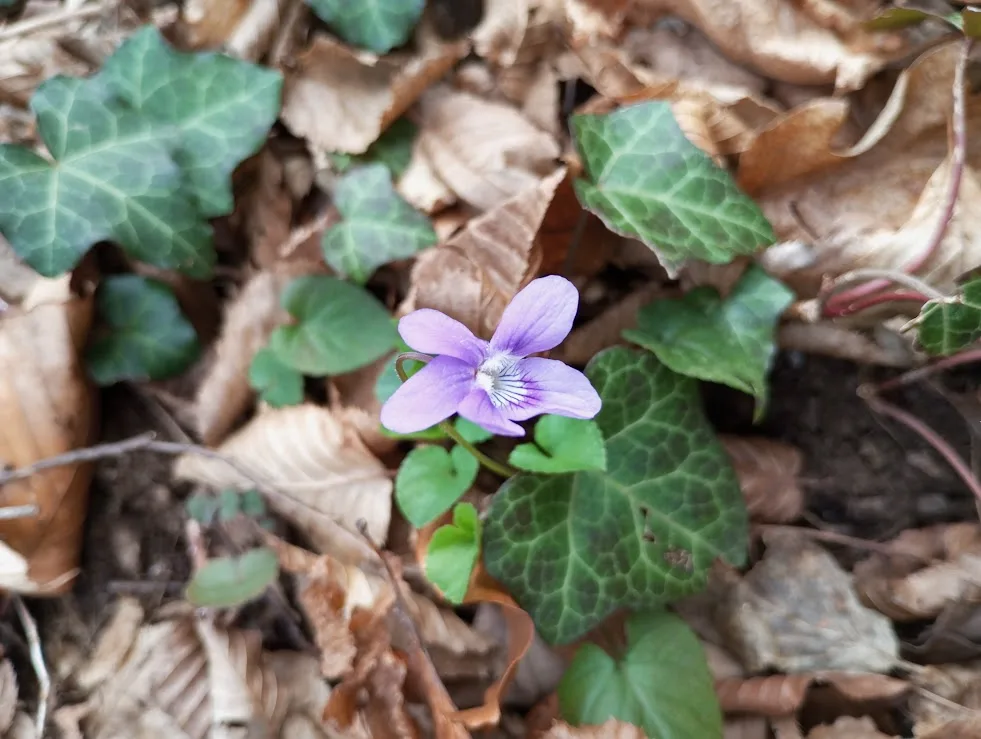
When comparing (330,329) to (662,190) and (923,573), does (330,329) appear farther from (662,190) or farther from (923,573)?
→ (923,573)

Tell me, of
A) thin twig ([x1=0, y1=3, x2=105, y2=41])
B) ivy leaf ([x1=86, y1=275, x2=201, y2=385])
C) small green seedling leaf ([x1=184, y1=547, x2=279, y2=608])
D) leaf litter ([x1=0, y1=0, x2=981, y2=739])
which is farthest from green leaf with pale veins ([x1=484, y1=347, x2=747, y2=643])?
thin twig ([x1=0, y1=3, x2=105, y2=41])

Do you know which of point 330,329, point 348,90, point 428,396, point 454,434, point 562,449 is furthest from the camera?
point 348,90

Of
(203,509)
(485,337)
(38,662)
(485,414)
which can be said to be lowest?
(38,662)

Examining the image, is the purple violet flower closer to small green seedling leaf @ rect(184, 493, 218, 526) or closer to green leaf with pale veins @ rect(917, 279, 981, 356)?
green leaf with pale veins @ rect(917, 279, 981, 356)

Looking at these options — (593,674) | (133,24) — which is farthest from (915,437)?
(133,24)

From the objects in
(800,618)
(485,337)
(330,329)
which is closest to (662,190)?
(485,337)

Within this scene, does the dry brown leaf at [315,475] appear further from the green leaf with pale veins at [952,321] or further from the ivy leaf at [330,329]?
the green leaf with pale veins at [952,321]

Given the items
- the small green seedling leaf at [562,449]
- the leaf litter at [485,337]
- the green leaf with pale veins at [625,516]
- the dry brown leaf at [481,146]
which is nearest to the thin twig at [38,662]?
the leaf litter at [485,337]
